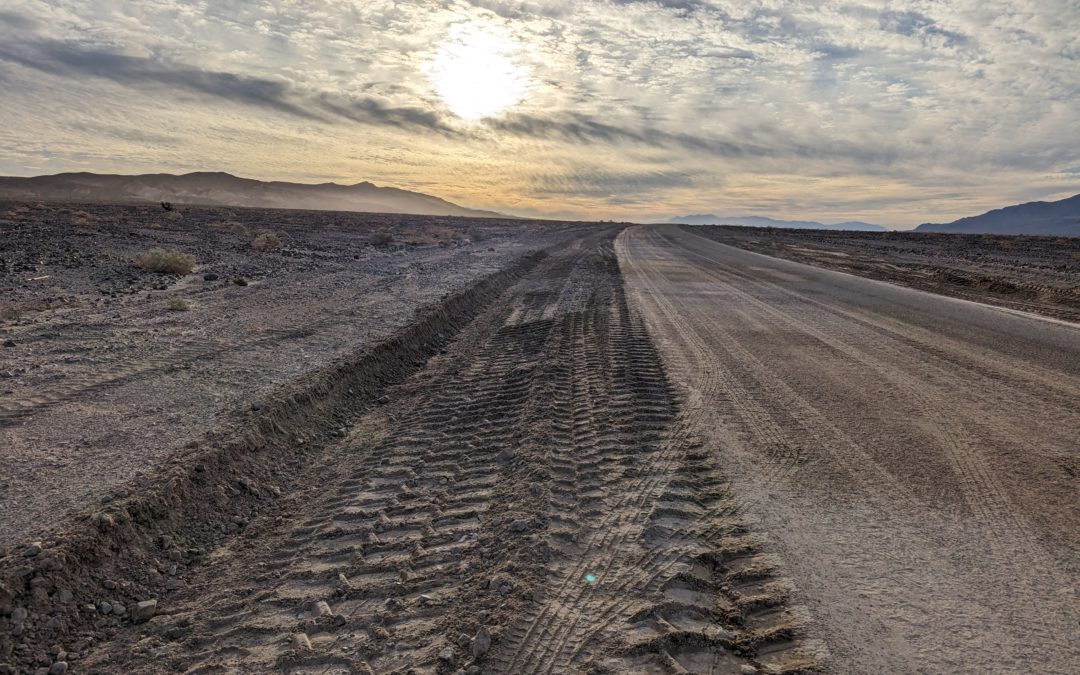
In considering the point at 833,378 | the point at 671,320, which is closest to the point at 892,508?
the point at 833,378

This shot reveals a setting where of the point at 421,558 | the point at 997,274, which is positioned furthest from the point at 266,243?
the point at 997,274

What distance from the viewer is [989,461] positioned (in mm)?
4445

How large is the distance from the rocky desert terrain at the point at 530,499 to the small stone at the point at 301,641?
27mm

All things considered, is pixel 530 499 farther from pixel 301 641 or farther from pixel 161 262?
pixel 161 262

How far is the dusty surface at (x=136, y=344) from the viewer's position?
13.7 ft

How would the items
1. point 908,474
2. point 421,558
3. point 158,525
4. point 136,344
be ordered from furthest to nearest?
point 136,344 < point 908,474 < point 158,525 < point 421,558

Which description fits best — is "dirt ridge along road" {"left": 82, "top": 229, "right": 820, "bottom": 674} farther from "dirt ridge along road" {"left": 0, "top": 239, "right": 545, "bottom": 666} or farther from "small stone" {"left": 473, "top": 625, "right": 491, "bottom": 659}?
"dirt ridge along road" {"left": 0, "top": 239, "right": 545, "bottom": 666}

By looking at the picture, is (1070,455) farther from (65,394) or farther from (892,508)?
(65,394)

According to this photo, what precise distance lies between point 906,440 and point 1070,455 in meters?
1.14

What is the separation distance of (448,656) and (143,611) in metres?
1.75

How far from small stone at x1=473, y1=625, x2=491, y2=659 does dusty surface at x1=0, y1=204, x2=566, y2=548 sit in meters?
2.63

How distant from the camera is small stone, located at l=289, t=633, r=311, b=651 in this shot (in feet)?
8.84

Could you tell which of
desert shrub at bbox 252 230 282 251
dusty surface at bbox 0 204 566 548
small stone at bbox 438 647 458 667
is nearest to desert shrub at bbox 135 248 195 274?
dusty surface at bbox 0 204 566 548

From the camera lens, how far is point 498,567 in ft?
10.5
